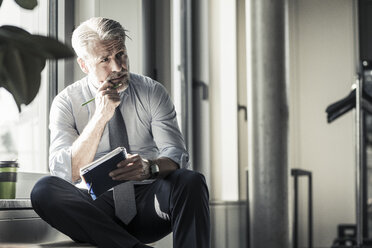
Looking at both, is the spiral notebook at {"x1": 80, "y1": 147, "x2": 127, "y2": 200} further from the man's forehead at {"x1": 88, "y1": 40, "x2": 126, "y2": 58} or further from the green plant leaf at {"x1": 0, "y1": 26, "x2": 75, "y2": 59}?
the green plant leaf at {"x1": 0, "y1": 26, "x2": 75, "y2": 59}

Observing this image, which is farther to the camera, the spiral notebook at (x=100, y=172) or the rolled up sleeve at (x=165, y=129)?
the rolled up sleeve at (x=165, y=129)

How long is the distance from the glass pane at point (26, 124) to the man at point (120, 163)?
1.36ft

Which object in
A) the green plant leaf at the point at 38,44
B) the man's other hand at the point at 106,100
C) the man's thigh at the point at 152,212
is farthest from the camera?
the man's other hand at the point at 106,100

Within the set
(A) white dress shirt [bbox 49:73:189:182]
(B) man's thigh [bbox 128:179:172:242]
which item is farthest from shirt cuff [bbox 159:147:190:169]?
(B) man's thigh [bbox 128:179:172:242]

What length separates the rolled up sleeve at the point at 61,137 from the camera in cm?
206

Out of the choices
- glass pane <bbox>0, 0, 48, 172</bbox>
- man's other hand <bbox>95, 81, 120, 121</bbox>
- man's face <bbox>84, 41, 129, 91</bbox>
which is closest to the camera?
man's other hand <bbox>95, 81, 120, 121</bbox>

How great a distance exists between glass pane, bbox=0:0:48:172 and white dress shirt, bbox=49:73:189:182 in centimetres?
39

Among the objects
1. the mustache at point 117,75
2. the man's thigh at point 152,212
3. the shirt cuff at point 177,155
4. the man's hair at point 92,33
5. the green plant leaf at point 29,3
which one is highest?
the man's hair at point 92,33

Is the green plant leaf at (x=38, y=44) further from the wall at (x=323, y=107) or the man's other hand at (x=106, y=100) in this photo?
the wall at (x=323, y=107)

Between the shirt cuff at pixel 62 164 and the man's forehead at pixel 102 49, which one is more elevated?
the man's forehead at pixel 102 49

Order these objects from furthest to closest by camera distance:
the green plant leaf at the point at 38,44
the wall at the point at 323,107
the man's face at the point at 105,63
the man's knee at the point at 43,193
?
the wall at the point at 323,107 < the man's face at the point at 105,63 < the man's knee at the point at 43,193 < the green plant leaf at the point at 38,44

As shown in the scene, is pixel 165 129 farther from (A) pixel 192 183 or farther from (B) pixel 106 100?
(A) pixel 192 183

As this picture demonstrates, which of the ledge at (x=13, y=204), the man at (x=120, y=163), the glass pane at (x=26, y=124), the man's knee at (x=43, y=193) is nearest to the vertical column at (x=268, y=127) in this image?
the glass pane at (x=26, y=124)

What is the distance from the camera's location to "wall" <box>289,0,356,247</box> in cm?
568
